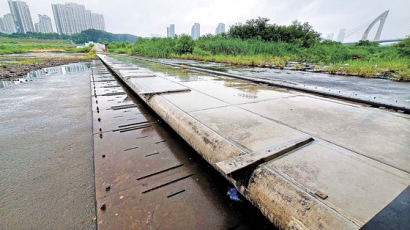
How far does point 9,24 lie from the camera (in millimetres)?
132125

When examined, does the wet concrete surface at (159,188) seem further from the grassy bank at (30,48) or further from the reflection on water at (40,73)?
the grassy bank at (30,48)

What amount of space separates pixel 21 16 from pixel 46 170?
195 meters

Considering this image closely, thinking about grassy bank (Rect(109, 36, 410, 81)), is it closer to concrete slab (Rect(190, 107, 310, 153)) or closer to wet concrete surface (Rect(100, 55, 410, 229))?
wet concrete surface (Rect(100, 55, 410, 229))

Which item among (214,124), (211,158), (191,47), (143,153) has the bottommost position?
(143,153)

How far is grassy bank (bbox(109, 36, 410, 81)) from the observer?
6137 mm

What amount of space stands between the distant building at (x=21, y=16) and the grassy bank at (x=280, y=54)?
6818 inches

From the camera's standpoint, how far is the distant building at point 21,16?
4906 inches

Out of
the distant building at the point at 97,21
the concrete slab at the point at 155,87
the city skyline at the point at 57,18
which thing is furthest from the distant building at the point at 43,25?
the concrete slab at the point at 155,87

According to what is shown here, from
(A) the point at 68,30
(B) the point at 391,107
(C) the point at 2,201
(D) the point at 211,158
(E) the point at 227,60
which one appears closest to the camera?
(C) the point at 2,201

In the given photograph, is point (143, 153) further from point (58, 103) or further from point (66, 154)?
point (58, 103)

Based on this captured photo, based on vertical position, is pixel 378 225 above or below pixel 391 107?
below

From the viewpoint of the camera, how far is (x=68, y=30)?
12925cm

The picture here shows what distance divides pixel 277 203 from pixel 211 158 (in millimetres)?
547

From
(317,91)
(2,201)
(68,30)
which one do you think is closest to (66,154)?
(2,201)
